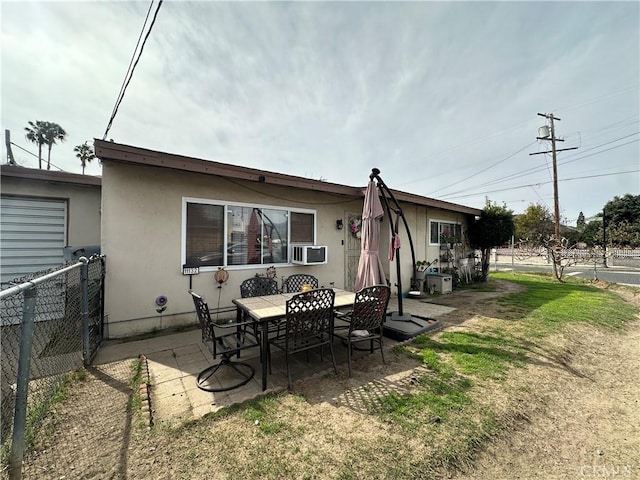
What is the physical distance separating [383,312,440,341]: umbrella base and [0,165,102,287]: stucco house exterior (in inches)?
225

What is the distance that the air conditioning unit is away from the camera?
5863 millimetres

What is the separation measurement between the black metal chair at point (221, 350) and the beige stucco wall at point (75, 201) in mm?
4141

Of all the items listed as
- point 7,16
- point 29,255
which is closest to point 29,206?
point 29,255

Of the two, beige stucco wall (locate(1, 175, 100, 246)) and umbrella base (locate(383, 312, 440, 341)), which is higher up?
beige stucco wall (locate(1, 175, 100, 246))

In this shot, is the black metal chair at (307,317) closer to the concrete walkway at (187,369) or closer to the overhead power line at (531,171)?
the concrete walkway at (187,369)

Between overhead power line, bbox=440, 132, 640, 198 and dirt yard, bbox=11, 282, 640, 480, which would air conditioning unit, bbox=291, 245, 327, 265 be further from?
overhead power line, bbox=440, 132, 640, 198

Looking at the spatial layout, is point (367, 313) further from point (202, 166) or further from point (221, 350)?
point (202, 166)

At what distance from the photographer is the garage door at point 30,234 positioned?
4.80 metres

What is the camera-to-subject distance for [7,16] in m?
3.36

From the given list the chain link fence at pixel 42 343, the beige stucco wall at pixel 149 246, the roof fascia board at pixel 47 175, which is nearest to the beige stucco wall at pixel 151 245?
the beige stucco wall at pixel 149 246

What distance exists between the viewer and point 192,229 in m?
4.79

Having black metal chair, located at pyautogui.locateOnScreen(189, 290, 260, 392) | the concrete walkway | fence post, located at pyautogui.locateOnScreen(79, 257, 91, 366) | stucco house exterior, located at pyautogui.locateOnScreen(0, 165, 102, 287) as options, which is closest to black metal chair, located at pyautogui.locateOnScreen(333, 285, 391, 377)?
the concrete walkway

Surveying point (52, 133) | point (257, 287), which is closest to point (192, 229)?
point (257, 287)

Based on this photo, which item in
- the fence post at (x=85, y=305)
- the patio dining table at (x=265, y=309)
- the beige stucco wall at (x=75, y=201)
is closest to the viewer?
the patio dining table at (x=265, y=309)
